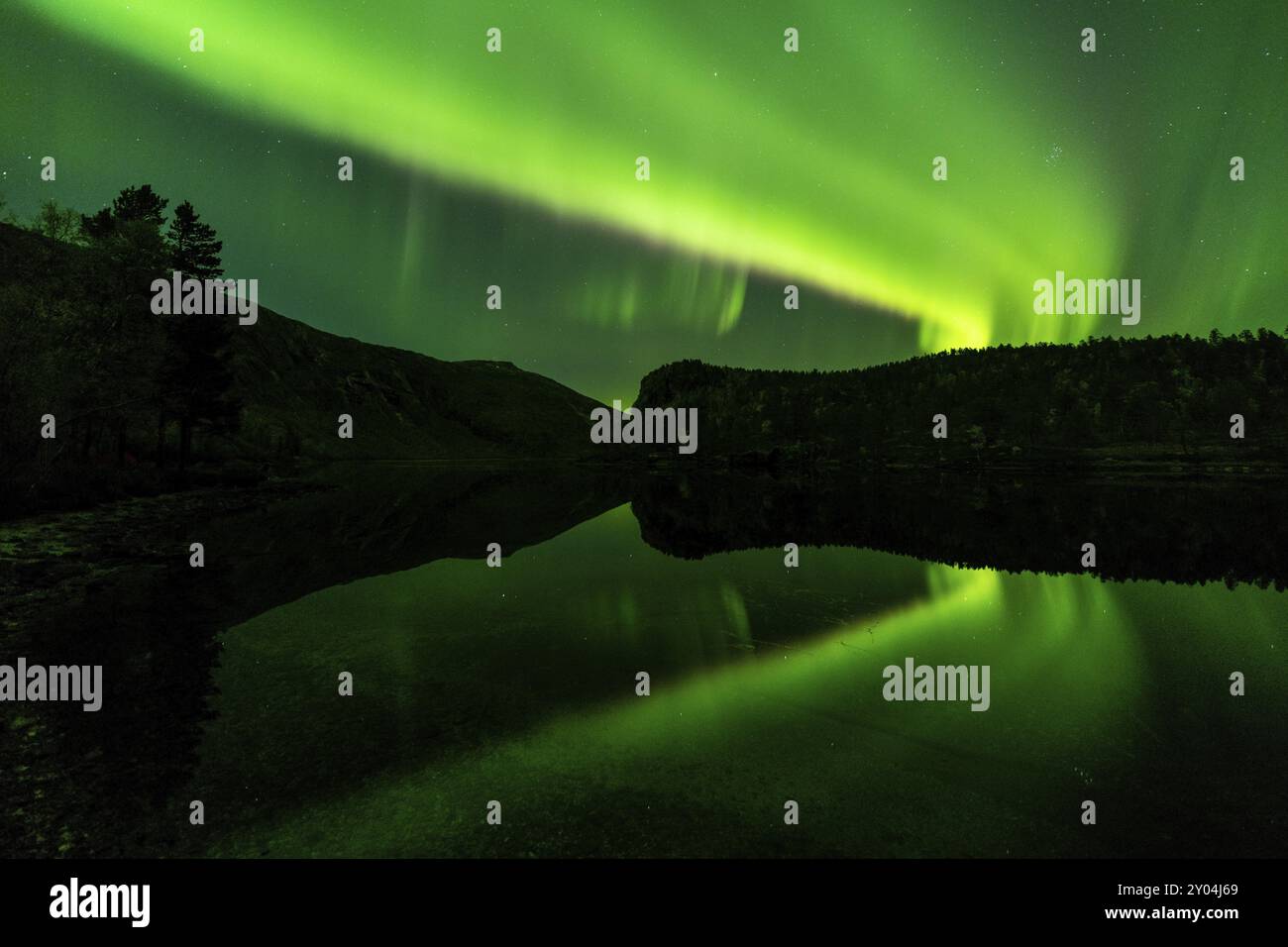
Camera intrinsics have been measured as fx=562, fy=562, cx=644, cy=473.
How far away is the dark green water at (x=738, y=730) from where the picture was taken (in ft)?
21.0

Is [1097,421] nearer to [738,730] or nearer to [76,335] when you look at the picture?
[738,730]

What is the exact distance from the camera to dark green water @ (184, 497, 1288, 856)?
6.39m

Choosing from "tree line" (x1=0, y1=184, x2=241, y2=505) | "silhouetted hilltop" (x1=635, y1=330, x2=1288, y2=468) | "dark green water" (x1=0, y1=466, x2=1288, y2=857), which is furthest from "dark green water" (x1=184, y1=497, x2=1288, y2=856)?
"silhouetted hilltop" (x1=635, y1=330, x2=1288, y2=468)

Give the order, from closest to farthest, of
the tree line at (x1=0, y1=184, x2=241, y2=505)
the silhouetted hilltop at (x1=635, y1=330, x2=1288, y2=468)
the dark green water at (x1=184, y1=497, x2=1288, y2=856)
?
the dark green water at (x1=184, y1=497, x2=1288, y2=856) < the tree line at (x1=0, y1=184, x2=241, y2=505) < the silhouetted hilltop at (x1=635, y1=330, x2=1288, y2=468)

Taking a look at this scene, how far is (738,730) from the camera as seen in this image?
9.10 m

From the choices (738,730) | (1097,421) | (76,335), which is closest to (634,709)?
(738,730)

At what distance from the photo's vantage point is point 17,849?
19.5 ft

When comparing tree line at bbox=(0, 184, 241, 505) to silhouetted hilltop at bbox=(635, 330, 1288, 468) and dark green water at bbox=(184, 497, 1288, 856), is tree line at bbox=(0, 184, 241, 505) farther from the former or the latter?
silhouetted hilltop at bbox=(635, 330, 1288, 468)

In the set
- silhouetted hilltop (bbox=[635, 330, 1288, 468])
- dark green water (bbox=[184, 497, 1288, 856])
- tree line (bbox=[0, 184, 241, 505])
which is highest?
silhouetted hilltop (bbox=[635, 330, 1288, 468])
